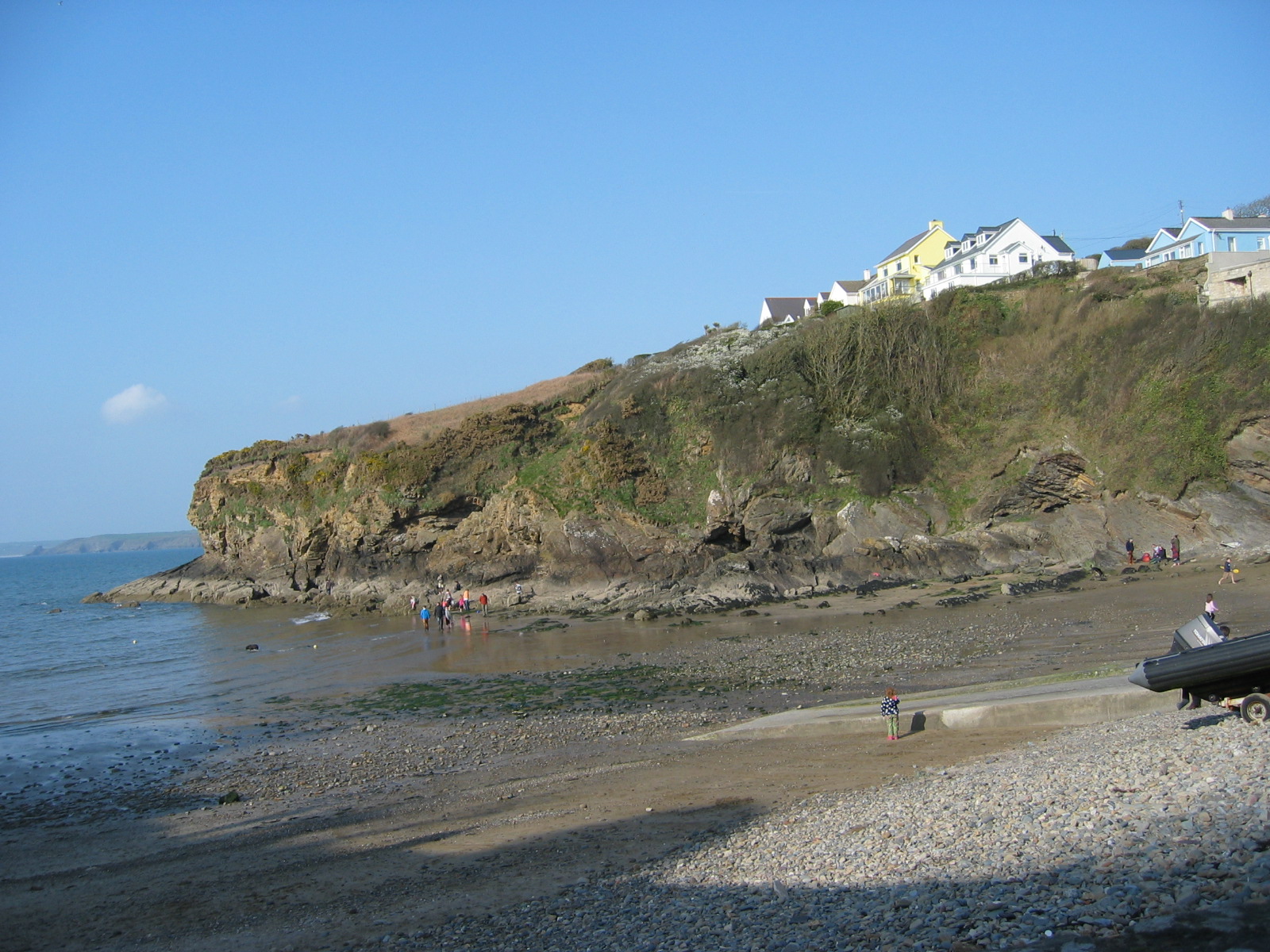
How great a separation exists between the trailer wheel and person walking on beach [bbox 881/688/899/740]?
4072 mm

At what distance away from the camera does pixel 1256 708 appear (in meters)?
8.83

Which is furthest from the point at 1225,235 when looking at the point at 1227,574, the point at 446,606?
the point at 446,606

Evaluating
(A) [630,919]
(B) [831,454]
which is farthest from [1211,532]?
(A) [630,919]

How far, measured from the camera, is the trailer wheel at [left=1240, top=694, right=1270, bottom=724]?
8688 millimetres

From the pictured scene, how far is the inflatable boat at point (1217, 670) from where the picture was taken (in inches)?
343

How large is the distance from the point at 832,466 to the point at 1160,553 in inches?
473

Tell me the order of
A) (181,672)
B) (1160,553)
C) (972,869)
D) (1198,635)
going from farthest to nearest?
(1160,553) < (181,672) < (1198,635) < (972,869)

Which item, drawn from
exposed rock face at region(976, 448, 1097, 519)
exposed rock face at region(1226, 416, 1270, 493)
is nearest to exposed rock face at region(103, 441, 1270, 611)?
exposed rock face at region(976, 448, 1097, 519)

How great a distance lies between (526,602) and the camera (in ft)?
113

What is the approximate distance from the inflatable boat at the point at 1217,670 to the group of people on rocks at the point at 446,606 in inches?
1003

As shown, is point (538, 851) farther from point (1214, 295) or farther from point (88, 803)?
point (1214, 295)

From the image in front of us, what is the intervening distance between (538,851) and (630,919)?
2.49 m

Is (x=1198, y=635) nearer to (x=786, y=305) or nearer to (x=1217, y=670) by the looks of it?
(x=1217, y=670)

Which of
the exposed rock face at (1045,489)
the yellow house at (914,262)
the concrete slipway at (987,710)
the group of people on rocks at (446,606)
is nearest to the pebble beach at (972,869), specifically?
the concrete slipway at (987,710)
